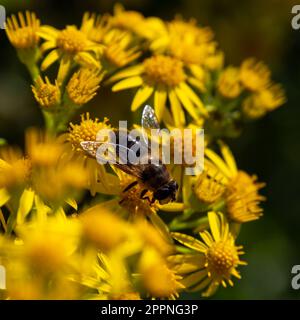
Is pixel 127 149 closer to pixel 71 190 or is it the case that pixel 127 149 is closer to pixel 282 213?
pixel 71 190

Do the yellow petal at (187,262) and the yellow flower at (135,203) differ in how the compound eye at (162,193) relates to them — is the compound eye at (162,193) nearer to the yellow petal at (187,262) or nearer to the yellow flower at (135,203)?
the yellow flower at (135,203)

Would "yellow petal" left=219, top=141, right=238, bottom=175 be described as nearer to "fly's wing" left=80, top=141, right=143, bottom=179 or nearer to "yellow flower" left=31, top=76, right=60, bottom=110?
"fly's wing" left=80, top=141, right=143, bottom=179

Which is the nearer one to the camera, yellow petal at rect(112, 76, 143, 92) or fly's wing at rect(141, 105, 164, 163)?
fly's wing at rect(141, 105, 164, 163)

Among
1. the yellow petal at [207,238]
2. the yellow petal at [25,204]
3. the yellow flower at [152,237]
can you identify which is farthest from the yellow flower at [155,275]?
the yellow petal at [25,204]

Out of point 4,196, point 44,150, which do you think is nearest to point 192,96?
point 44,150

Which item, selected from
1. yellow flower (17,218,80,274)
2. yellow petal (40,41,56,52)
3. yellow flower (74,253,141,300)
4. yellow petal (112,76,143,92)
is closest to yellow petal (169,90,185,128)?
yellow petal (112,76,143,92)

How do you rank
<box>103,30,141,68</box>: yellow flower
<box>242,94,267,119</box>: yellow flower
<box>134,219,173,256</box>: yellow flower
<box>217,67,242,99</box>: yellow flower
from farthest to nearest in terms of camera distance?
<box>242,94,267,119</box>: yellow flower → <box>217,67,242,99</box>: yellow flower → <box>103,30,141,68</box>: yellow flower → <box>134,219,173,256</box>: yellow flower

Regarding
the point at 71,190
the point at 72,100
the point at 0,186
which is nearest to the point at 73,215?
the point at 71,190
